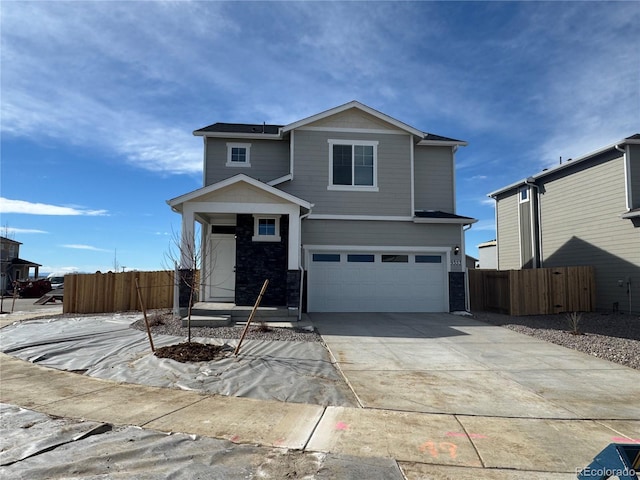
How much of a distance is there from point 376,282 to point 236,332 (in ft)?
20.6

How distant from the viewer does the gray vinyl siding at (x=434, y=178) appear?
630 inches

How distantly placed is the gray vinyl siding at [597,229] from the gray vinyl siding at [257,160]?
452 inches

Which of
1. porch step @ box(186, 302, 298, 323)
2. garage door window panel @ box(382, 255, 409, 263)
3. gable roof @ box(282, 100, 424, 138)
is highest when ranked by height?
gable roof @ box(282, 100, 424, 138)

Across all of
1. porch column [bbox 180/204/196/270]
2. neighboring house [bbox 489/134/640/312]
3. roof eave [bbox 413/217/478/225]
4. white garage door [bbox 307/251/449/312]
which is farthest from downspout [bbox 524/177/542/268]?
porch column [bbox 180/204/196/270]

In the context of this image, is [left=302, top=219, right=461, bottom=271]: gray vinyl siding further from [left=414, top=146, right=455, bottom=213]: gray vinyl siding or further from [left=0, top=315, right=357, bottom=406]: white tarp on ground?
[left=0, top=315, right=357, bottom=406]: white tarp on ground

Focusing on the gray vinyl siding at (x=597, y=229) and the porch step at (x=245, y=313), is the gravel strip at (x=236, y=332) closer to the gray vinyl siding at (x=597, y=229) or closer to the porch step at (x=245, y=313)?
the porch step at (x=245, y=313)

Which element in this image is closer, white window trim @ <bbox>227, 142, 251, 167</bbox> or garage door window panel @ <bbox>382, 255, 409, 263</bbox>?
garage door window panel @ <bbox>382, 255, 409, 263</bbox>

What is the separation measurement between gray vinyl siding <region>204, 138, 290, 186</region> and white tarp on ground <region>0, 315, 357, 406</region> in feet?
24.0

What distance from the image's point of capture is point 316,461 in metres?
3.84

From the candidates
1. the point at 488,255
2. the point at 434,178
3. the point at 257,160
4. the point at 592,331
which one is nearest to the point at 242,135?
the point at 257,160

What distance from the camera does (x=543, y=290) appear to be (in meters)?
14.8

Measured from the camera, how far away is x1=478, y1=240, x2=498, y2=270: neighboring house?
25969 millimetres

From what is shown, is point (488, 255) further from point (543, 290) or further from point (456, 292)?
point (456, 292)

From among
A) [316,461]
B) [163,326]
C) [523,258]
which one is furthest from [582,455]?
[523,258]
